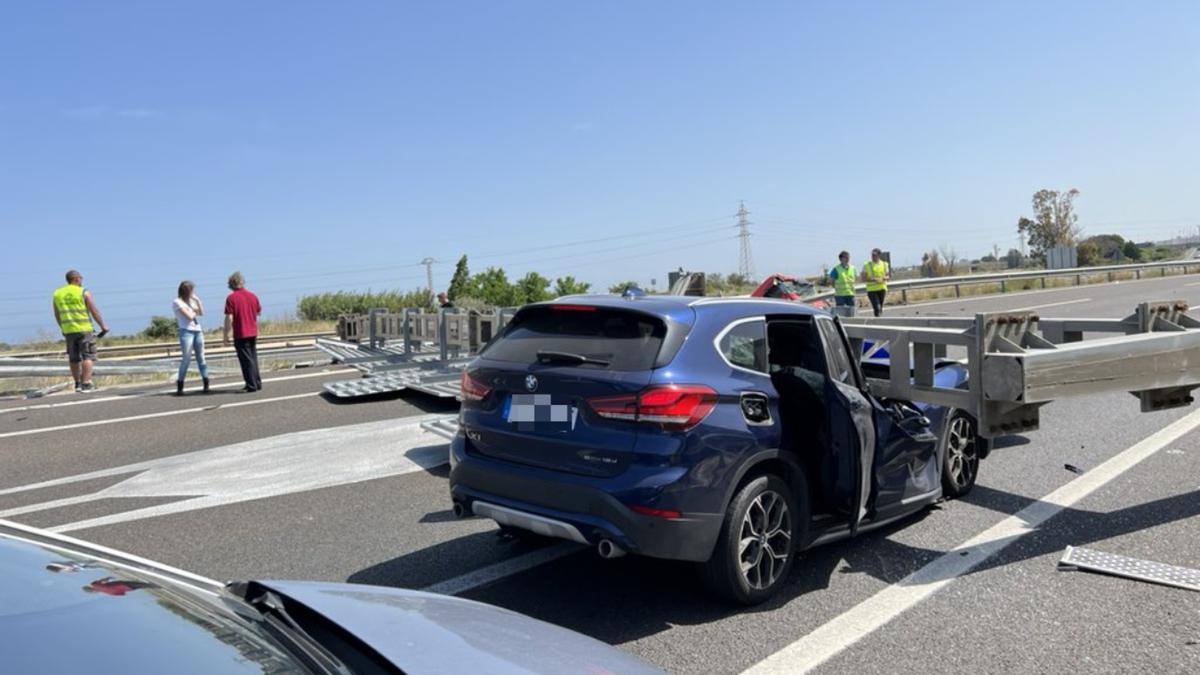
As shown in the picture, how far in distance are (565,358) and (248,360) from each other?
926cm

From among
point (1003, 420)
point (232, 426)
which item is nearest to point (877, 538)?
point (1003, 420)

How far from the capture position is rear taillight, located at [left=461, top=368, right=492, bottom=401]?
4.75 m

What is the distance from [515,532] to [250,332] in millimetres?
8641

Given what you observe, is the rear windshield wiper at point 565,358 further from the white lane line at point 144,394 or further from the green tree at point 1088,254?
the green tree at point 1088,254

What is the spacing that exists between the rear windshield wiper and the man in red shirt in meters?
8.99

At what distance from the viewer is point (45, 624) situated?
1671 millimetres

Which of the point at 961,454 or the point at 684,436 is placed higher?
the point at 684,436

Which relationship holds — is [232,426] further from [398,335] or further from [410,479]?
[398,335]

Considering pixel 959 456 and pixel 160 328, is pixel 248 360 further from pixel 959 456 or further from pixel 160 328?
pixel 160 328

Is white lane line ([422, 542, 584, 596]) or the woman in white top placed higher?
the woman in white top

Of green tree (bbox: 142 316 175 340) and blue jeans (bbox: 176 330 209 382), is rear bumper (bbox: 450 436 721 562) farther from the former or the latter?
green tree (bbox: 142 316 175 340)

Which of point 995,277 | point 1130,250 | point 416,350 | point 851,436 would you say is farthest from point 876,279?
point 1130,250

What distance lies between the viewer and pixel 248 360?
480 inches

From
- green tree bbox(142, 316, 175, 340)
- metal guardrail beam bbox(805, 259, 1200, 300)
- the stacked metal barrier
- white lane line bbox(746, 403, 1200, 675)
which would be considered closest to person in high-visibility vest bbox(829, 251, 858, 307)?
metal guardrail beam bbox(805, 259, 1200, 300)
